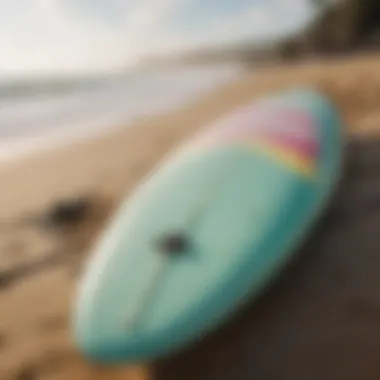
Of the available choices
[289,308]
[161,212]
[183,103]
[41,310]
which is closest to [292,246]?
[289,308]

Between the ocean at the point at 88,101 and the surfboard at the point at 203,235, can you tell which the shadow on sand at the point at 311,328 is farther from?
the ocean at the point at 88,101

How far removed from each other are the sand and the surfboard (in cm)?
8

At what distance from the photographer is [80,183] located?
1522 mm

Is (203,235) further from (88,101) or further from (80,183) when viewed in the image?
(88,101)

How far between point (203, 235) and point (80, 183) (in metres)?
0.57

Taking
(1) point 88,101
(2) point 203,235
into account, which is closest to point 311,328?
(2) point 203,235

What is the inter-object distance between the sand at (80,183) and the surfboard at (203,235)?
79 mm

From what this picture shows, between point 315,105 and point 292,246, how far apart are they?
46 centimetres

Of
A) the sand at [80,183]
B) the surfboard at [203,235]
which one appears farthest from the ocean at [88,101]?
the surfboard at [203,235]

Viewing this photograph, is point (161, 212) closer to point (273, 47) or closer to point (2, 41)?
point (2, 41)

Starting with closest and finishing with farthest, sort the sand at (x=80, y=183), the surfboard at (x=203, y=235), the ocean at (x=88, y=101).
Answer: the surfboard at (x=203, y=235), the sand at (x=80, y=183), the ocean at (x=88, y=101)

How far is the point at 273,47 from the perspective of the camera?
1.74m

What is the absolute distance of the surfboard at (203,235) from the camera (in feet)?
2.97

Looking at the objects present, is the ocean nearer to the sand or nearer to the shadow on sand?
the sand
